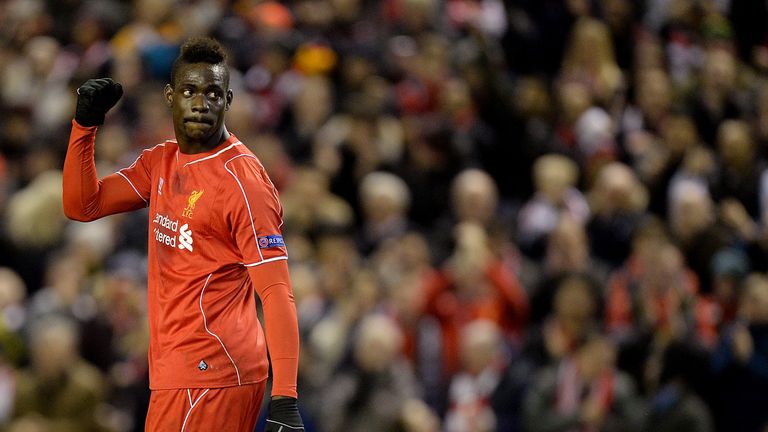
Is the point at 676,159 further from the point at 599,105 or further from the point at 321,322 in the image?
the point at 321,322

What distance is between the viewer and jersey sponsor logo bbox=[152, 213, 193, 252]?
4645 millimetres

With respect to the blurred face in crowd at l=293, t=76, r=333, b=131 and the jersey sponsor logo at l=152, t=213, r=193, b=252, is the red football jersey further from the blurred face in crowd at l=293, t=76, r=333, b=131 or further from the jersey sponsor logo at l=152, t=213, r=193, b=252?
the blurred face in crowd at l=293, t=76, r=333, b=131

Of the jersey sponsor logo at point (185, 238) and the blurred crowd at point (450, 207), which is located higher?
the jersey sponsor logo at point (185, 238)

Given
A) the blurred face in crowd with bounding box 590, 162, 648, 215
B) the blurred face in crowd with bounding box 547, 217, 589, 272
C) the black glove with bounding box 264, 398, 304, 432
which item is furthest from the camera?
the blurred face in crowd with bounding box 590, 162, 648, 215

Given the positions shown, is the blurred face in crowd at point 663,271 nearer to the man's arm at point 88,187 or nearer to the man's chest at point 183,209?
the man's arm at point 88,187

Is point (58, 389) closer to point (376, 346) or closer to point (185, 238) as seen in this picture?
point (376, 346)

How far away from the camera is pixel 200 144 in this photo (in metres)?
4.68

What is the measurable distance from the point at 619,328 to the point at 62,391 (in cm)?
398

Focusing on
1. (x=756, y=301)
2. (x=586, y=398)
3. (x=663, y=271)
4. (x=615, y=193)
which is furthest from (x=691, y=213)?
(x=586, y=398)

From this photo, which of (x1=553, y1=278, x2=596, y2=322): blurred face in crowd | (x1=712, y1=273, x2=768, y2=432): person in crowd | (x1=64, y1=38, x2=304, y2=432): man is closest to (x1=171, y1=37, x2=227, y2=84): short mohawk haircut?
(x1=64, y1=38, x2=304, y2=432): man

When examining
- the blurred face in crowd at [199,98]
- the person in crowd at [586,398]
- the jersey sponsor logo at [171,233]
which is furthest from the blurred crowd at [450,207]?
the blurred face in crowd at [199,98]

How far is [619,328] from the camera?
9.02m

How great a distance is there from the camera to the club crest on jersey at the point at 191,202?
462 centimetres

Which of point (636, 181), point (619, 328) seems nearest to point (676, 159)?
point (636, 181)
